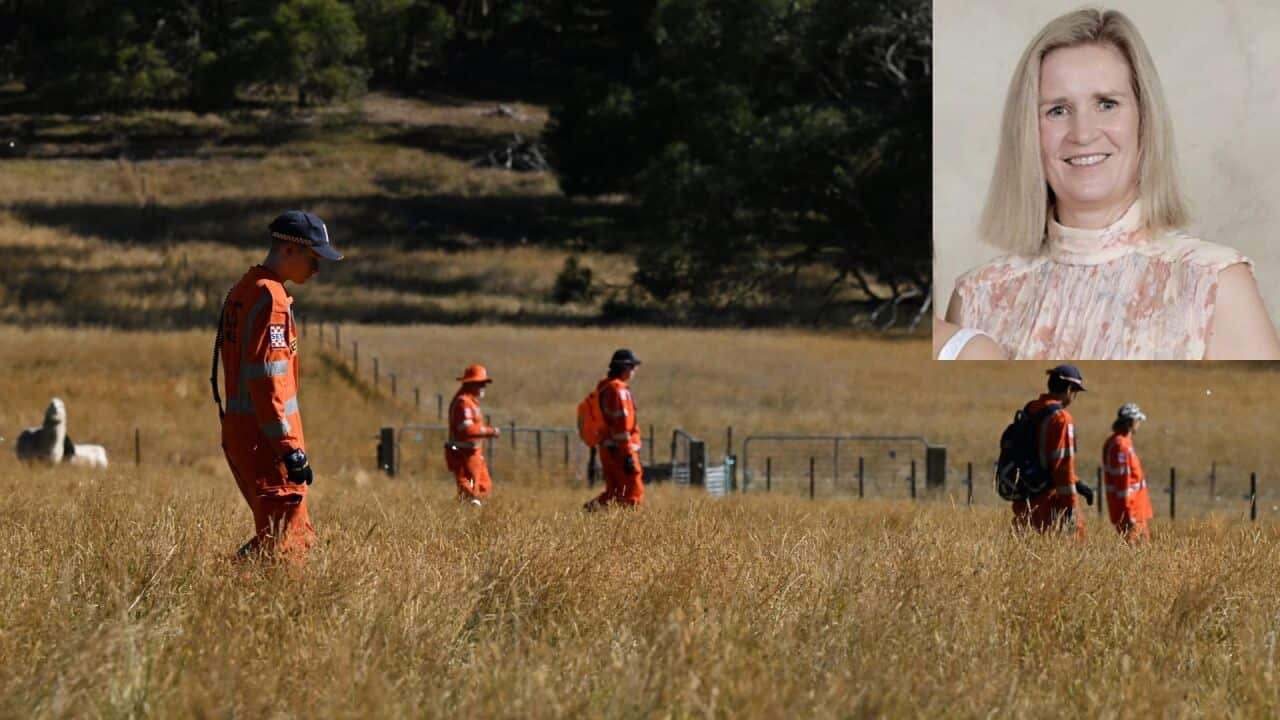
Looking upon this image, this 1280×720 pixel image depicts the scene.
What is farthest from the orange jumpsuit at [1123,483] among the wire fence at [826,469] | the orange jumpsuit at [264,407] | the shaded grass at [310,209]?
the shaded grass at [310,209]

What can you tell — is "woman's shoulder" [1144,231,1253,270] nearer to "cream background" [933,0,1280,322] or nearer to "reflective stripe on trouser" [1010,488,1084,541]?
"cream background" [933,0,1280,322]

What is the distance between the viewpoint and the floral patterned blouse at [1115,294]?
541 inches

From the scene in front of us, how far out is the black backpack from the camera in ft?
29.7

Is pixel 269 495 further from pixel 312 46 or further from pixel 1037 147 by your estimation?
pixel 312 46

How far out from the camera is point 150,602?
5059mm

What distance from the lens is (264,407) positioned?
600 centimetres

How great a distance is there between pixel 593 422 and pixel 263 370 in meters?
5.60

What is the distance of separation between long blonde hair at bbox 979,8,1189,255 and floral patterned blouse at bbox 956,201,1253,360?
158 mm

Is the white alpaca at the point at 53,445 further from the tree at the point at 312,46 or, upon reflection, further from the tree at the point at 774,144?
the tree at the point at 312,46

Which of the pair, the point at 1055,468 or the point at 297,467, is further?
the point at 1055,468

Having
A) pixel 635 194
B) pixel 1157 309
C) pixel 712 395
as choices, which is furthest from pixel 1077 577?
pixel 635 194

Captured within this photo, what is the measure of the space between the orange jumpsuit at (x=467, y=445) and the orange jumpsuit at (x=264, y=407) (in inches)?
216

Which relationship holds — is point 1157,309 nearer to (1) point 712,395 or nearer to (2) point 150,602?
(2) point 150,602

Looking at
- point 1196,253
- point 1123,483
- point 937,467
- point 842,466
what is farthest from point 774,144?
point 1123,483
